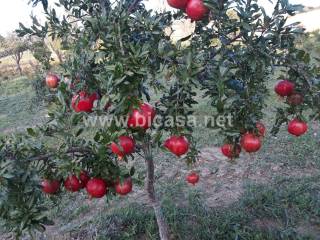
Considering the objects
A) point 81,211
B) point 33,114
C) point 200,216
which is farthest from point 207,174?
point 33,114

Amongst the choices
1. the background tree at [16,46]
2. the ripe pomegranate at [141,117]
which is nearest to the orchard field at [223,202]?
the ripe pomegranate at [141,117]

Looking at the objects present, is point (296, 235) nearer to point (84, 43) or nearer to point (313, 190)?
point (313, 190)

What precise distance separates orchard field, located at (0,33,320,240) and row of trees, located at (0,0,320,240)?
1.90ft

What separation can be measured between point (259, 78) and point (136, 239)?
2126 millimetres

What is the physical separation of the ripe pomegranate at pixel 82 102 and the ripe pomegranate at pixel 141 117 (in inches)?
18.1

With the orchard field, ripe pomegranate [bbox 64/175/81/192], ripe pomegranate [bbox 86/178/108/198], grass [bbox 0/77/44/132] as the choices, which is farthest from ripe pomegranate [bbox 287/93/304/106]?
grass [bbox 0/77/44/132]

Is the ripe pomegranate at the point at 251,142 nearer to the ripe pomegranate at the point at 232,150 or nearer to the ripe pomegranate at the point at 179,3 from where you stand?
the ripe pomegranate at the point at 232,150

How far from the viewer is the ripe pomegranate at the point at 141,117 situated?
1943 mm

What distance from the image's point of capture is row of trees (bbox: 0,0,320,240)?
1.98 meters

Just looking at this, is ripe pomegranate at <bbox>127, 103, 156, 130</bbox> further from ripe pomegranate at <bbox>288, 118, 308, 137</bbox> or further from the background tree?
the background tree

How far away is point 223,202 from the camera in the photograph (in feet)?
13.9

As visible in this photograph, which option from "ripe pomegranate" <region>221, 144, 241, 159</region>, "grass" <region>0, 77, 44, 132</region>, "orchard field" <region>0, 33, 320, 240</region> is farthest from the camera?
"grass" <region>0, 77, 44, 132</region>

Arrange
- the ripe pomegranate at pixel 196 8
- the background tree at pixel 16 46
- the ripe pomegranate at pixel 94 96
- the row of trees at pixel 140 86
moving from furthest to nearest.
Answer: the background tree at pixel 16 46 < the ripe pomegranate at pixel 94 96 < the row of trees at pixel 140 86 < the ripe pomegranate at pixel 196 8

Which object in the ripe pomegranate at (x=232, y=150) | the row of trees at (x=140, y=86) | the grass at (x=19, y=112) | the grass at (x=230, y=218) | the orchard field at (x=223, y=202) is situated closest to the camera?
the row of trees at (x=140, y=86)
